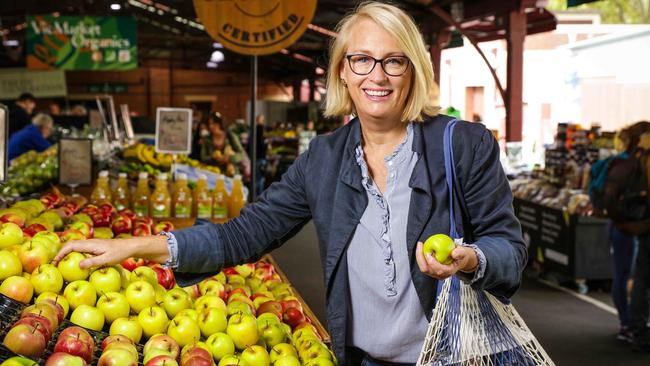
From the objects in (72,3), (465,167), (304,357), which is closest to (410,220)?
(465,167)

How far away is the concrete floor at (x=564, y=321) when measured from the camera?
5879 mm

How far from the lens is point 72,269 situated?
2.66 m

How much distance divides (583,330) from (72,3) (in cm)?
1617

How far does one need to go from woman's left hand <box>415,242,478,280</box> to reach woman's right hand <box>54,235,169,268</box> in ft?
2.52

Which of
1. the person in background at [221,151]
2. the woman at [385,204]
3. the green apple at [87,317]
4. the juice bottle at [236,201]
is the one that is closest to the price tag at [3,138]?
the green apple at [87,317]

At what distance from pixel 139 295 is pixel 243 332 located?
389 mm

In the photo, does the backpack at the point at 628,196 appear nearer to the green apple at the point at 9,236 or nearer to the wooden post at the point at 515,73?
the green apple at the point at 9,236

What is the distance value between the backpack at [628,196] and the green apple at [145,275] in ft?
14.0

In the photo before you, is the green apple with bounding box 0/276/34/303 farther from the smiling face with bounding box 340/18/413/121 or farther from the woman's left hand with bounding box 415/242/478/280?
the woman's left hand with bounding box 415/242/478/280

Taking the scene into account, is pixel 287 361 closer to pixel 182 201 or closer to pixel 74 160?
pixel 182 201

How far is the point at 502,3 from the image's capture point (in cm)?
1259

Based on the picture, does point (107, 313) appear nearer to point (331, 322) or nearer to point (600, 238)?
point (331, 322)

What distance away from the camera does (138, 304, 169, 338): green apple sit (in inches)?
99.8

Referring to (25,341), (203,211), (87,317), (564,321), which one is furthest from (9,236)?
(564,321)
